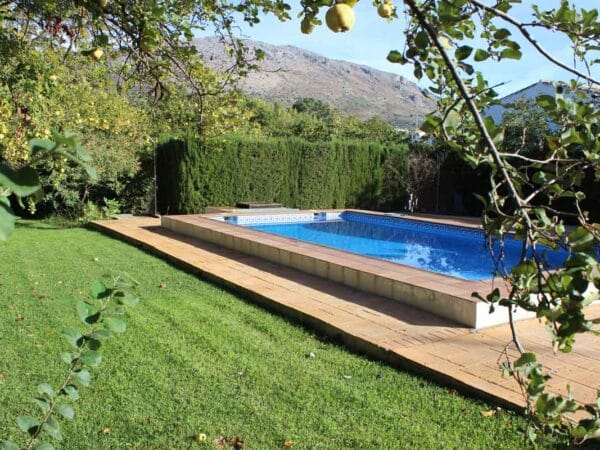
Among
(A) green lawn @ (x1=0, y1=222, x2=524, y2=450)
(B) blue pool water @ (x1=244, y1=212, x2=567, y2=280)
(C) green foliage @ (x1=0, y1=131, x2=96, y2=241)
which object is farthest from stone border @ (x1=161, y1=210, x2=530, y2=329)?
(C) green foliage @ (x1=0, y1=131, x2=96, y2=241)

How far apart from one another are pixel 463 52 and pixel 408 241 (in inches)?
526

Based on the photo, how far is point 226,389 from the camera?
4.26 metres

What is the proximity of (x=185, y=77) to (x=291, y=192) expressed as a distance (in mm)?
13966

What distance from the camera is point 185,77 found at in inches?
179

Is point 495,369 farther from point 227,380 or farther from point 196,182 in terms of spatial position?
point 196,182

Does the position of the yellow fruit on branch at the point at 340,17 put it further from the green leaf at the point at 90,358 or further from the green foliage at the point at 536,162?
the green leaf at the point at 90,358

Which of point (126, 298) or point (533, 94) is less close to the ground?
point (533, 94)

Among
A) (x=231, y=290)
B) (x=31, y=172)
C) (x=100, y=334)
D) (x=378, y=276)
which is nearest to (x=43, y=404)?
(x=100, y=334)

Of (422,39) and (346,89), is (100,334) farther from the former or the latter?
(346,89)

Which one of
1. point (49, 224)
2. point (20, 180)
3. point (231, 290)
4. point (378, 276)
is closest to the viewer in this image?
point (20, 180)

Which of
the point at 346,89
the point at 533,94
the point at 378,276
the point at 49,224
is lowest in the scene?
the point at 49,224

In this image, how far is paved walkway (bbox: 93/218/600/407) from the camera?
4305 mm

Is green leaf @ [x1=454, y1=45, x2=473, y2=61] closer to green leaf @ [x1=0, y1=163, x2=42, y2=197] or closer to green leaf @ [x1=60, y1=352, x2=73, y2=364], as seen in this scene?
green leaf @ [x1=0, y1=163, x2=42, y2=197]

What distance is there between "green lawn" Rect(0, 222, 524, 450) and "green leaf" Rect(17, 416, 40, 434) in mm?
2112
